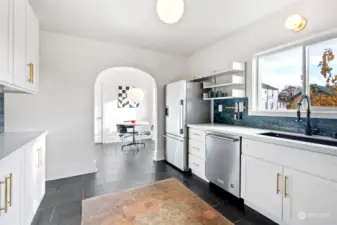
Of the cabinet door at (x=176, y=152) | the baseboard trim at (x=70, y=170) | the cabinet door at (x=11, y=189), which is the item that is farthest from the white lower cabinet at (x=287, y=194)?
the baseboard trim at (x=70, y=170)

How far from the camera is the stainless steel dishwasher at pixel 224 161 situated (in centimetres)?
219

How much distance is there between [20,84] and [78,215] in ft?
4.98

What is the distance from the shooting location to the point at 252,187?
199 centimetres

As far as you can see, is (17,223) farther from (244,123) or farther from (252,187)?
(244,123)

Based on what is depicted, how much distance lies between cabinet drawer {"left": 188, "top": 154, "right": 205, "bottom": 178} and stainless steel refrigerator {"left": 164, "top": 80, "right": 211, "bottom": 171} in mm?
126

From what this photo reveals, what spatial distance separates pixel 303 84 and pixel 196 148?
1.76 metres

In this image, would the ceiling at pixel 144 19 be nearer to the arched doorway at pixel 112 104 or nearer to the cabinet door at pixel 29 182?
the cabinet door at pixel 29 182

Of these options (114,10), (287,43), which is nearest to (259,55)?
(287,43)

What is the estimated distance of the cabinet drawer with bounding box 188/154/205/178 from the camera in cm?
285

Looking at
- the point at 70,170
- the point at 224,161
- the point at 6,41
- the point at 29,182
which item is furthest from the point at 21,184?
the point at 224,161

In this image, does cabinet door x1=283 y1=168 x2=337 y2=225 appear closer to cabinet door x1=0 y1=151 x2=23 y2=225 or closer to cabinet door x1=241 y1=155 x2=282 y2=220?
cabinet door x1=241 y1=155 x2=282 y2=220

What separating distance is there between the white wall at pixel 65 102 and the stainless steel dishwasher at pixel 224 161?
215 cm

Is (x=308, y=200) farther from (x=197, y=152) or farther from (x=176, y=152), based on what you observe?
(x=176, y=152)

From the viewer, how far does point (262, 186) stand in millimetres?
1877
